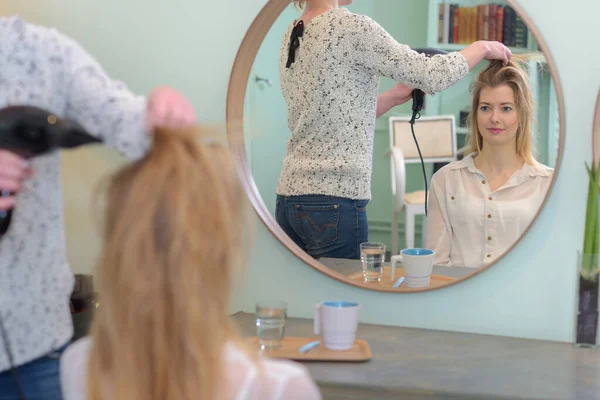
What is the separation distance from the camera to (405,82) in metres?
1.48

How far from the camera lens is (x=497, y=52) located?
4.57 feet

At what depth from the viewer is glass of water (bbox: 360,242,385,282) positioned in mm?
1503

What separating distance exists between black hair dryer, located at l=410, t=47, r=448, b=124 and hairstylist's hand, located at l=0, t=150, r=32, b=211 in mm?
763

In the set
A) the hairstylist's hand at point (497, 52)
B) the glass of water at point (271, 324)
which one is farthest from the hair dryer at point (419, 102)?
the glass of water at point (271, 324)

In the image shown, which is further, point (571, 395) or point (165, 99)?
point (571, 395)

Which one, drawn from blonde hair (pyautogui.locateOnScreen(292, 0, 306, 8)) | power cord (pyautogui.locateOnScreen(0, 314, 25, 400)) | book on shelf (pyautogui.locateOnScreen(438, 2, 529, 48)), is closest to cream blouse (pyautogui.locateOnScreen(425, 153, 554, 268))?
book on shelf (pyautogui.locateOnScreen(438, 2, 529, 48))

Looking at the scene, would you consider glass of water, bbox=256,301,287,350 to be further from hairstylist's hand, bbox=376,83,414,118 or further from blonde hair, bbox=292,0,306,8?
blonde hair, bbox=292,0,306,8

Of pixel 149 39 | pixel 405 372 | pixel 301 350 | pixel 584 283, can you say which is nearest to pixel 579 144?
pixel 584 283

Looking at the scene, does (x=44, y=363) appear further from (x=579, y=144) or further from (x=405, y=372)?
(x=579, y=144)

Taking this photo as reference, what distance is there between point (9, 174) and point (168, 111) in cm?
24

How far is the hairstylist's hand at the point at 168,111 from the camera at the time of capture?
87 cm

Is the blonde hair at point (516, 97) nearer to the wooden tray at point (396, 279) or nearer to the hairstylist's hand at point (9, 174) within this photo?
the wooden tray at point (396, 279)

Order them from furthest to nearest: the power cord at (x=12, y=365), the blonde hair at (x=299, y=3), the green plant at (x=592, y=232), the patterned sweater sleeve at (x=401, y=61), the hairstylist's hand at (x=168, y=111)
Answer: the blonde hair at (x=299, y=3)
the patterned sweater sleeve at (x=401, y=61)
the green plant at (x=592, y=232)
the power cord at (x=12, y=365)
the hairstylist's hand at (x=168, y=111)

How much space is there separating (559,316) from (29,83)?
1.02 m
